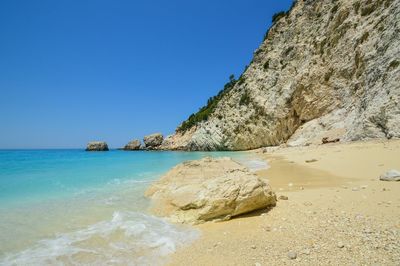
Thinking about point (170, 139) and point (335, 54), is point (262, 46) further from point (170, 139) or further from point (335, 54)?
point (170, 139)

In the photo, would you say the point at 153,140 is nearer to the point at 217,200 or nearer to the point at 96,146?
the point at 96,146

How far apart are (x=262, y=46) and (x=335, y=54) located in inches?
754

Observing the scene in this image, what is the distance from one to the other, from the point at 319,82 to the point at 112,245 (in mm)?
35252

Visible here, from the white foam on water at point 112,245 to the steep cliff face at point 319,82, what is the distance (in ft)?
56.9

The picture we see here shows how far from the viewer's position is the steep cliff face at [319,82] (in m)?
21.5

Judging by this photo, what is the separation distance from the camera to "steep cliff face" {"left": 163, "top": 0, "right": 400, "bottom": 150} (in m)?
21.5

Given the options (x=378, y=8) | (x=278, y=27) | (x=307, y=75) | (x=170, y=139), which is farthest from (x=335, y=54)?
(x=170, y=139)

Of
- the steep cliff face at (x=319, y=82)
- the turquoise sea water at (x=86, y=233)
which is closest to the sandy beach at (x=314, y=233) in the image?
the turquoise sea water at (x=86, y=233)

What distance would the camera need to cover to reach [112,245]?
16.1 feet

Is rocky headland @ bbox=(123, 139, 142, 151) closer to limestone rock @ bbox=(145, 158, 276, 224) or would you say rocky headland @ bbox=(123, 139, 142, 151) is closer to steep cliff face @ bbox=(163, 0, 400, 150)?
steep cliff face @ bbox=(163, 0, 400, 150)

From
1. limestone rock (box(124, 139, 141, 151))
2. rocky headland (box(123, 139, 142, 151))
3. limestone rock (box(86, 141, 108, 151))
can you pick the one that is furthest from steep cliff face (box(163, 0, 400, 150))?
limestone rock (box(86, 141, 108, 151))

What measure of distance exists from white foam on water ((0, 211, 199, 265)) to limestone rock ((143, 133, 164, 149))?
7337 centimetres

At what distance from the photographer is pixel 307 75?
36.4m

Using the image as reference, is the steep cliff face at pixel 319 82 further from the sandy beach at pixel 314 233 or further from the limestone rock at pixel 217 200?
the limestone rock at pixel 217 200
